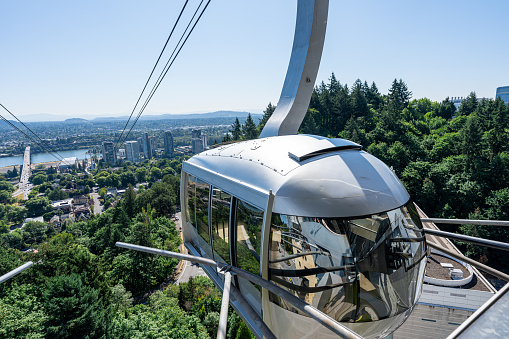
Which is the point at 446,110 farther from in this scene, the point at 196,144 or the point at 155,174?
the point at 196,144

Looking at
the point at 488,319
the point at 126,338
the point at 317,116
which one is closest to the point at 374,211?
the point at 488,319

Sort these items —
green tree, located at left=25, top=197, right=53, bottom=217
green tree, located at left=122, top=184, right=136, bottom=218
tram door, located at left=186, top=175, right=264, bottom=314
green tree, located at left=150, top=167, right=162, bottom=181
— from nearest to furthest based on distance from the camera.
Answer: tram door, located at left=186, top=175, right=264, bottom=314
green tree, located at left=122, top=184, right=136, bottom=218
green tree, located at left=25, top=197, right=53, bottom=217
green tree, located at left=150, top=167, right=162, bottom=181

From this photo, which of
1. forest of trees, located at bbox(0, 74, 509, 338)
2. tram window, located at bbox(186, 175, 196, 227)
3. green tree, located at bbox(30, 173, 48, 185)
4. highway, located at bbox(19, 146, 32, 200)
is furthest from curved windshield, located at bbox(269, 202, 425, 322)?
green tree, located at bbox(30, 173, 48, 185)

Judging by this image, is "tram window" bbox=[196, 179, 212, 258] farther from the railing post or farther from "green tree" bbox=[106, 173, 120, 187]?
"green tree" bbox=[106, 173, 120, 187]

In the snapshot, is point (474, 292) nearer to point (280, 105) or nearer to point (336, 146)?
point (280, 105)

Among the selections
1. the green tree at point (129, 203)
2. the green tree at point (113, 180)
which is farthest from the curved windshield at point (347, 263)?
the green tree at point (113, 180)
